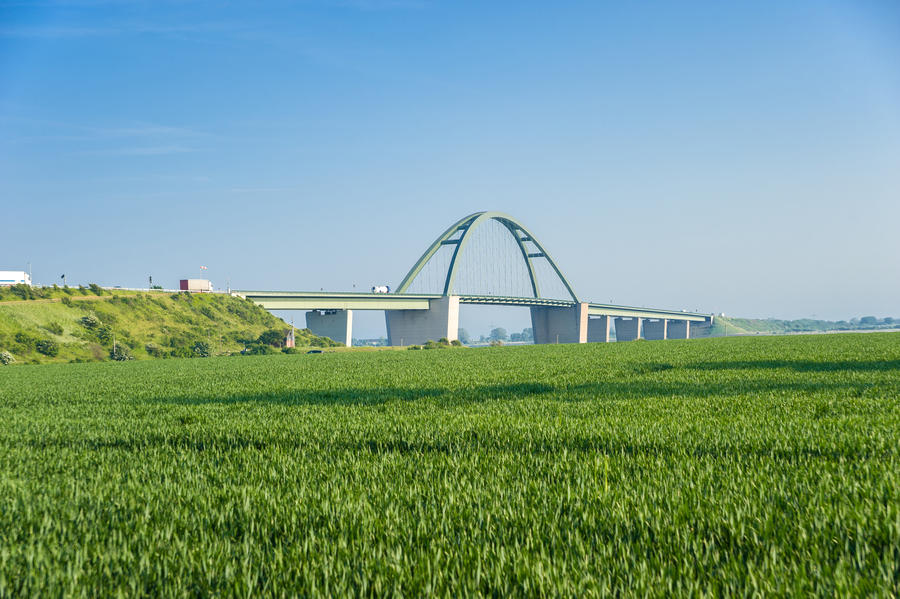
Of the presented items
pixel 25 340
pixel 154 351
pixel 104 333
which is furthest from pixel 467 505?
pixel 104 333

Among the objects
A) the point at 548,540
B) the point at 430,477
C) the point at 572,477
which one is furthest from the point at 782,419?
the point at 548,540

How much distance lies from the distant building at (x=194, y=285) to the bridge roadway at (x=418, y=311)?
8.14m

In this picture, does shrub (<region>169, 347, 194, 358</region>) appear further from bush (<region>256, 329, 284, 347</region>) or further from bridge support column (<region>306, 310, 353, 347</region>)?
bridge support column (<region>306, 310, 353, 347</region>)

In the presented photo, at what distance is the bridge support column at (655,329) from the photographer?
192925 millimetres

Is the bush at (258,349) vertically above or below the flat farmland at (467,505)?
below

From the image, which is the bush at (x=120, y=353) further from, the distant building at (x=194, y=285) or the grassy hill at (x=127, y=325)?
the distant building at (x=194, y=285)

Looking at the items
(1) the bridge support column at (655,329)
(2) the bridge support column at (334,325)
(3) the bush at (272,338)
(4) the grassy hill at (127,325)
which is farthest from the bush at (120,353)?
(1) the bridge support column at (655,329)

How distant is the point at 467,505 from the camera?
5.28 meters

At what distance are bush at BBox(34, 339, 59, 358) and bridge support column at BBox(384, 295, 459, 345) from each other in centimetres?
6921

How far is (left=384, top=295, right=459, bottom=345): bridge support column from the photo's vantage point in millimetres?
125125

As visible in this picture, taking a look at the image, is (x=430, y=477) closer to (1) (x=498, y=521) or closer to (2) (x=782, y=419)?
(1) (x=498, y=521)

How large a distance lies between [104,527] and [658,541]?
4717 mm

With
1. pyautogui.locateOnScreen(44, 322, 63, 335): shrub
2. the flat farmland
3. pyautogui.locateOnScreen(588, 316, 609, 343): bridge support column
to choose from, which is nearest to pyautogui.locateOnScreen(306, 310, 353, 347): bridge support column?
pyautogui.locateOnScreen(44, 322, 63, 335): shrub

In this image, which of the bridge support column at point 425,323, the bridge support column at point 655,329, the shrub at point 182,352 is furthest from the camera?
the bridge support column at point 655,329
